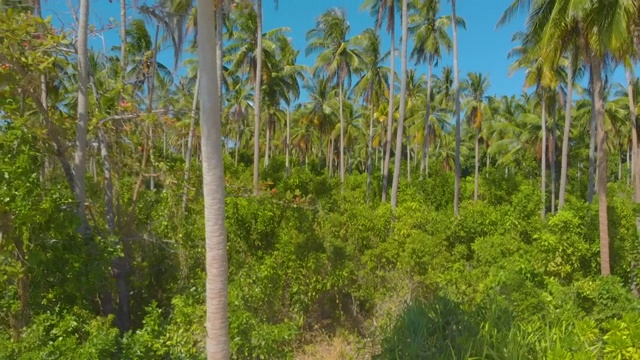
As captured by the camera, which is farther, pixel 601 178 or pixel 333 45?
pixel 333 45

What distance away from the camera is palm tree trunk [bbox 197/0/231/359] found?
398cm

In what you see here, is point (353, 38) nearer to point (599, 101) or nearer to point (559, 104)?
point (559, 104)

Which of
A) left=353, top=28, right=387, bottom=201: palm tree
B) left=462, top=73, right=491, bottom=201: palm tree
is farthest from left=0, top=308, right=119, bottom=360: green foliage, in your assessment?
left=462, top=73, right=491, bottom=201: palm tree

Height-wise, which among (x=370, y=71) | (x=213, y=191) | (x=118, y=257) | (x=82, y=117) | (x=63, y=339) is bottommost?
(x=63, y=339)

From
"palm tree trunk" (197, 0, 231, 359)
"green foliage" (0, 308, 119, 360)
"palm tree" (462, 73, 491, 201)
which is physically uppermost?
"palm tree" (462, 73, 491, 201)

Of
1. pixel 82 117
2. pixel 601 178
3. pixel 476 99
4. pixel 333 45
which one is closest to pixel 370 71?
pixel 333 45

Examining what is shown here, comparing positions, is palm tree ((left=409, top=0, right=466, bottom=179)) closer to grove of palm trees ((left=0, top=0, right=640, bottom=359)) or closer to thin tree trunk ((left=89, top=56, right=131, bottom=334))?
grove of palm trees ((left=0, top=0, right=640, bottom=359))

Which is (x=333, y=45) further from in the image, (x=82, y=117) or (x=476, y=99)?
(x=82, y=117)

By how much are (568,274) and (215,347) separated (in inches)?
321

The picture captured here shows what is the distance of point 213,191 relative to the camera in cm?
405

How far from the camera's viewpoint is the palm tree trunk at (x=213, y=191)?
3977mm

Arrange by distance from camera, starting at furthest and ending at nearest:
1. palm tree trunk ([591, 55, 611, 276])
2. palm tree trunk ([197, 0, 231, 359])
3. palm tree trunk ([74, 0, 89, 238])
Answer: palm tree trunk ([591, 55, 611, 276]) < palm tree trunk ([74, 0, 89, 238]) < palm tree trunk ([197, 0, 231, 359])

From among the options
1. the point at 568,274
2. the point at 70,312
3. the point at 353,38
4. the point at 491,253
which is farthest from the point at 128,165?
the point at 353,38

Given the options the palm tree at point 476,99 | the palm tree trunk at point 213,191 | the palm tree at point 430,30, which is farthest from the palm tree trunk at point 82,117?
the palm tree at point 476,99
